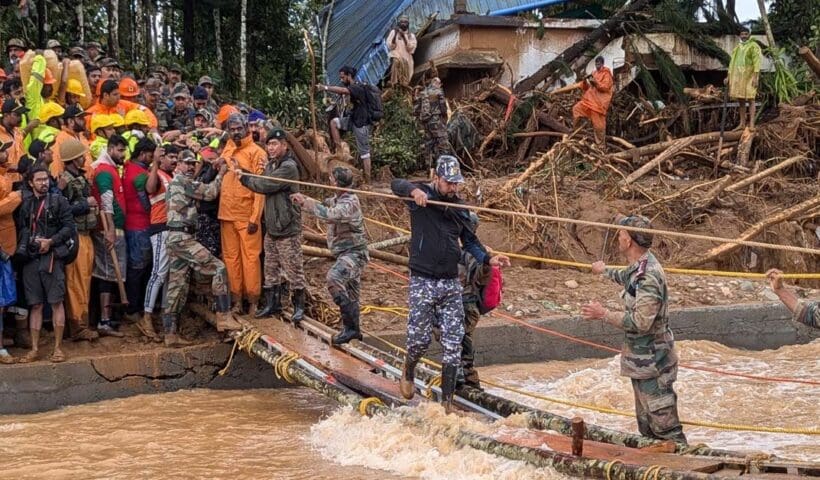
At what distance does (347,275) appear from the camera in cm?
884

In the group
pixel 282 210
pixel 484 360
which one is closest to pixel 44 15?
pixel 282 210

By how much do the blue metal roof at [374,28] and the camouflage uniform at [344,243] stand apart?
411 inches

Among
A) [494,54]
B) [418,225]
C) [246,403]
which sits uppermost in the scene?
[494,54]

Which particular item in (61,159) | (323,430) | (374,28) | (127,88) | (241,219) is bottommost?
(323,430)

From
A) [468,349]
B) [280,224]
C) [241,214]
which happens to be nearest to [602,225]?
[468,349]

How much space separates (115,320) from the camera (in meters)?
9.77

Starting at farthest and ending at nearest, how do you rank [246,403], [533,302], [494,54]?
[494,54]
[533,302]
[246,403]

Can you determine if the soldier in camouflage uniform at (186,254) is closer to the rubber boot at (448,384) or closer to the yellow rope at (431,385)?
the yellow rope at (431,385)

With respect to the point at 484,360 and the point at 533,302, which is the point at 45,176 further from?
the point at 533,302

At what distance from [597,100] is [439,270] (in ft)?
33.6

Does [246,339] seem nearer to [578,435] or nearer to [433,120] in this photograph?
[578,435]

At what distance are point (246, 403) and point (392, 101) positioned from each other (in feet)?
30.9

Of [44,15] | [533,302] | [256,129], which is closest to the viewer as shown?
[256,129]

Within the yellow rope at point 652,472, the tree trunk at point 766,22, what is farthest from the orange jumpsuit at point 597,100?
the yellow rope at point 652,472
